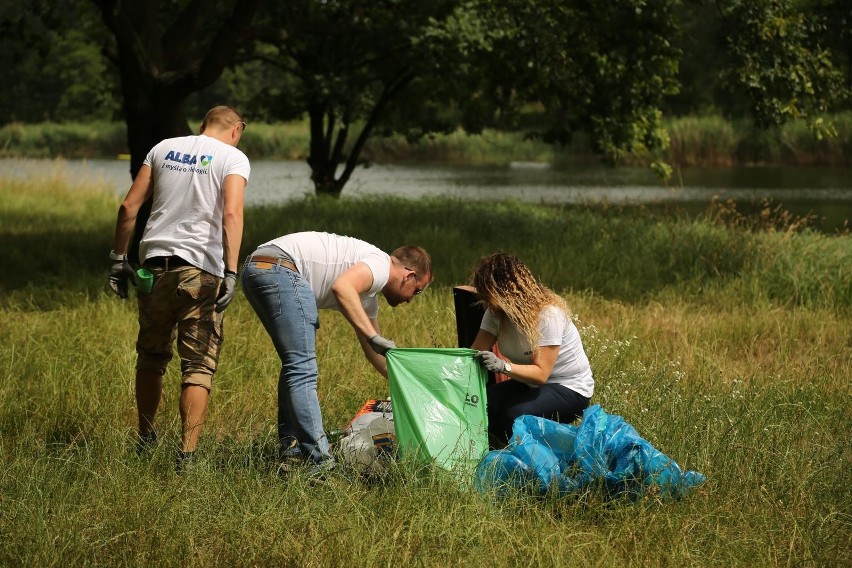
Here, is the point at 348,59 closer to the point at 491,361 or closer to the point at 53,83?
the point at 491,361

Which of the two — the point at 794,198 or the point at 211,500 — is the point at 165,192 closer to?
the point at 211,500

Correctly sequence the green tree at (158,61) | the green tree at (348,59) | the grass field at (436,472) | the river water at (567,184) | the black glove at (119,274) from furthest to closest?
the river water at (567,184)
the green tree at (348,59)
the green tree at (158,61)
the black glove at (119,274)
the grass field at (436,472)

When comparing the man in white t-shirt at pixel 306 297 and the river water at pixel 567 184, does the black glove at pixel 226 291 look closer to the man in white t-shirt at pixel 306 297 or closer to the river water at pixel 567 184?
the man in white t-shirt at pixel 306 297

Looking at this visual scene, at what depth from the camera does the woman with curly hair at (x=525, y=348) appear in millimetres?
4828

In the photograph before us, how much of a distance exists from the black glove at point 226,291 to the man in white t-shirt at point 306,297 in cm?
12

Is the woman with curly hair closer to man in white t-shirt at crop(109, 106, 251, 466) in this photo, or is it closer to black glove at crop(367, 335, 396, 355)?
black glove at crop(367, 335, 396, 355)

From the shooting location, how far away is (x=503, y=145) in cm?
4341

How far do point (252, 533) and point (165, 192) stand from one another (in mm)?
1701

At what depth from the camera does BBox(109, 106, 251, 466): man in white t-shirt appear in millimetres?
4895

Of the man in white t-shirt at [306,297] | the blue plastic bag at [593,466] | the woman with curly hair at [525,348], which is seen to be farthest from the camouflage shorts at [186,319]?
the blue plastic bag at [593,466]

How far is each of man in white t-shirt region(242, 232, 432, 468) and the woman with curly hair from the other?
35cm

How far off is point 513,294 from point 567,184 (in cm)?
2617

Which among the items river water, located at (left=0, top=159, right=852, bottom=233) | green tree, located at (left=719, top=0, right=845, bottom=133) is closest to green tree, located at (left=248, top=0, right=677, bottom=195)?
green tree, located at (left=719, top=0, right=845, bottom=133)

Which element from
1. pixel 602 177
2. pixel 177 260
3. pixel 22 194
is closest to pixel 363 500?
pixel 177 260
